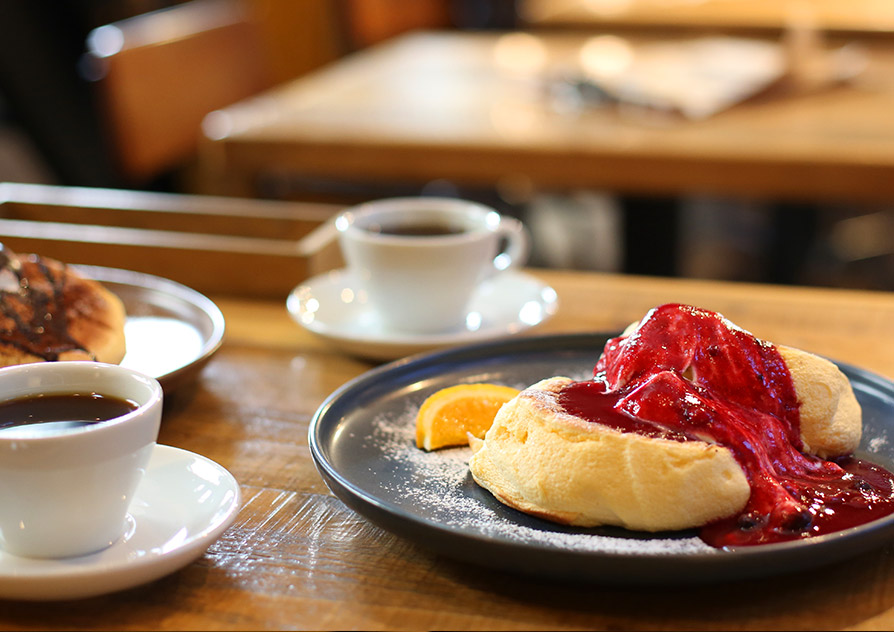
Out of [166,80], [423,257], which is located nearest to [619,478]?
[423,257]

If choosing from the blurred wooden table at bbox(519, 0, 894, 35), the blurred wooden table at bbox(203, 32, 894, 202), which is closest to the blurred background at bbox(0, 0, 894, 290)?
the blurred wooden table at bbox(519, 0, 894, 35)

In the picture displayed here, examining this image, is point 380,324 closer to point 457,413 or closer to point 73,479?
point 457,413

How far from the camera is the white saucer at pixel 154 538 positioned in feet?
2.36

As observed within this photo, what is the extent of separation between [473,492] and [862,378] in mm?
447

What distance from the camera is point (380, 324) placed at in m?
1.36

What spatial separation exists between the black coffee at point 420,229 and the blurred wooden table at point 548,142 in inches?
36.0

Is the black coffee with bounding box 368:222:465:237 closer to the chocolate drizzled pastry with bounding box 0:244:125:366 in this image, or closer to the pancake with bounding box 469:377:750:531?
the chocolate drizzled pastry with bounding box 0:244:125:366

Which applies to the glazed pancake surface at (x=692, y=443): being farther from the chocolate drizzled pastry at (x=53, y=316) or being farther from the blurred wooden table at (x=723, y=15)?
the blurred wooden table at (x=723, y=15)

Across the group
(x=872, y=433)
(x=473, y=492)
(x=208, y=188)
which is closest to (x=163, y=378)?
(x=473, y=492)

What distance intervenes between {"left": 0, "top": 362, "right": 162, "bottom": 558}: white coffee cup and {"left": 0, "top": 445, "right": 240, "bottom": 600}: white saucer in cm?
2

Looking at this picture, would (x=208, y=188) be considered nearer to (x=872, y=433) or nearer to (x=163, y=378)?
(x=163, y=378)

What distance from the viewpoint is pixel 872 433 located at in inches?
37.7

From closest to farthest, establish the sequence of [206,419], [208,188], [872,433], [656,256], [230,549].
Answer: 1. [230,549]
2. [872,433]
3. [206,419]
4. [208,188]
5. [656,256]

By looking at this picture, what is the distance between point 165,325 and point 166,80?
1.41 metres
